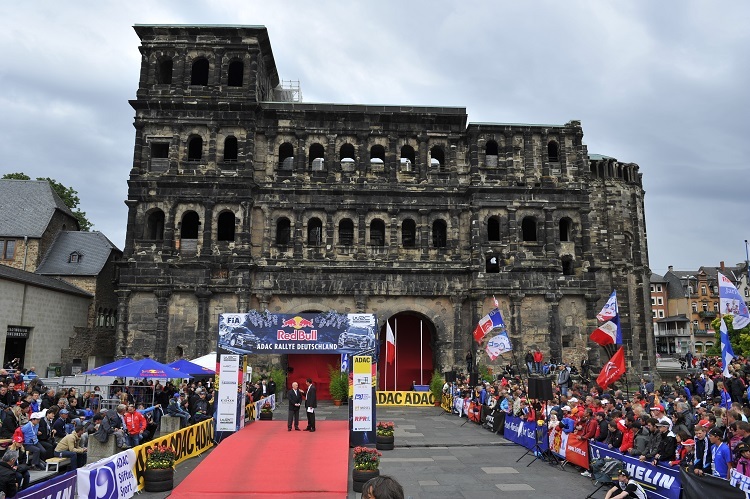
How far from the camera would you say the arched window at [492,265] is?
36.4 meters

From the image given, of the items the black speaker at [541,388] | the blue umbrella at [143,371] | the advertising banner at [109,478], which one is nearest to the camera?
the advertising banner at [109,478]

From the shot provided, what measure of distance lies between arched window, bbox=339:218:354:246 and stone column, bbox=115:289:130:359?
44.7 ft

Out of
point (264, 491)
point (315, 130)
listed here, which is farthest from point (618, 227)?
point (264, 491)


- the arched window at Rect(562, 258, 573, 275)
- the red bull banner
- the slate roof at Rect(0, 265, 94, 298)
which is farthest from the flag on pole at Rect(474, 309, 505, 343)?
the slate roof at Rect(0, 265, 94, 298)

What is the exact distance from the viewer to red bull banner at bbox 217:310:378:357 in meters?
20.2

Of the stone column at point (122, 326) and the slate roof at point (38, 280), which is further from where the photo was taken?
the stone column at point (122, 326)

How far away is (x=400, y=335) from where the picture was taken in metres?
39.2

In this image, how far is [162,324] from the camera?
110 ft

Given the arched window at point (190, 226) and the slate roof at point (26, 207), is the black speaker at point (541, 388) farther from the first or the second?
the slate roof at point (26, 207)

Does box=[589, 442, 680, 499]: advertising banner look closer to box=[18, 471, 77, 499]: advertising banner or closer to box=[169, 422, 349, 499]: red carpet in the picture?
box=[169, 422, 349, 499]: red carpet

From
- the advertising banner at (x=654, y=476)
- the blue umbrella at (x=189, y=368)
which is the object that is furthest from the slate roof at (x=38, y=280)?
the advertising banner at (x=654, y=476)

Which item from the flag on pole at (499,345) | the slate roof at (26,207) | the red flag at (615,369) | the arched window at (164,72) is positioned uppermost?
the arched window at (164,72)

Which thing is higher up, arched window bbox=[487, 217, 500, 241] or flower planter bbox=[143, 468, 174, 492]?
arched window bbox=[487, 217, 500, 241]

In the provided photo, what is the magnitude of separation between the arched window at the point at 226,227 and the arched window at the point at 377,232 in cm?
925
